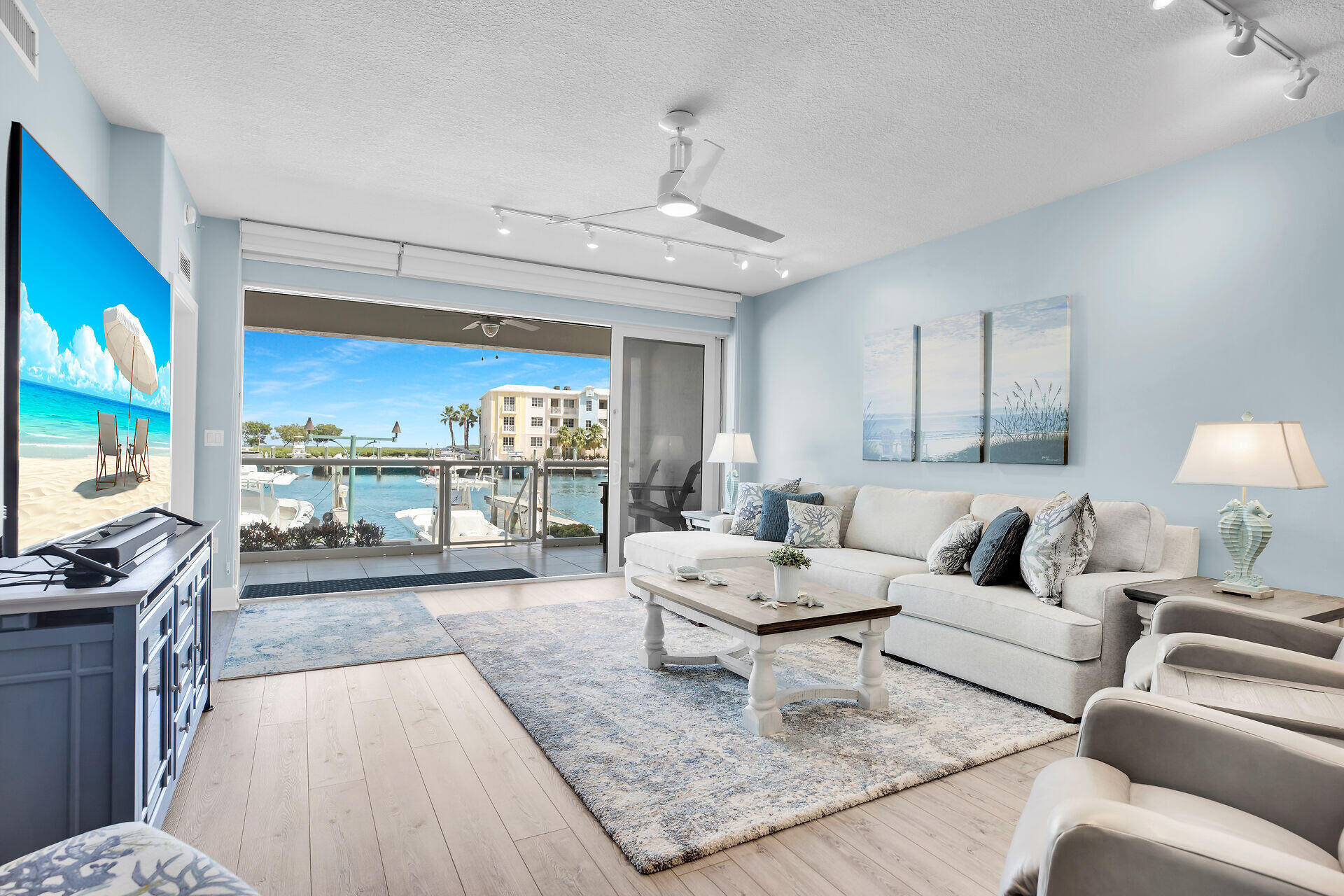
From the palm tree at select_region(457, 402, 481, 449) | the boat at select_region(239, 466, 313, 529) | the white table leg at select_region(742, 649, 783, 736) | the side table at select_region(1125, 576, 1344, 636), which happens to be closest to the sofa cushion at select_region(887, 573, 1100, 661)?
the side table at select_region(1125, 576, 1344, 636)

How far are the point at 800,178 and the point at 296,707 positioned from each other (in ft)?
11.3

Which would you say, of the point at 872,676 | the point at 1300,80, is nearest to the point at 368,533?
the point at 872,676

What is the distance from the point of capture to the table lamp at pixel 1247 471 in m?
2.62

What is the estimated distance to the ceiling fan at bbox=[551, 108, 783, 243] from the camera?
10.1 ft

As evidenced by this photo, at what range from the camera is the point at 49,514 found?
1895mm

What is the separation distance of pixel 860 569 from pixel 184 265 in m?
4.20

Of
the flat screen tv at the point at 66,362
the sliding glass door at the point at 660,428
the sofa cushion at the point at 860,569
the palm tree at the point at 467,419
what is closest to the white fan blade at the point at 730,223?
the sofa cushion at the point at 860,569

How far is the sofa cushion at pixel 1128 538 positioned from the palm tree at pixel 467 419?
28.9 ft

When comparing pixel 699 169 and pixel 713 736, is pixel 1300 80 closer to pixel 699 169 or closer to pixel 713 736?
pixel 699 169

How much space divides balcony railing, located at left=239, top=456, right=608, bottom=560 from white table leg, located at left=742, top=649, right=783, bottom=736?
16.4ft

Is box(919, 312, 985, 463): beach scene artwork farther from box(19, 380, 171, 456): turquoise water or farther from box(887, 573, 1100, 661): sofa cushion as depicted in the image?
box(19, 380, 171, 456): turquoise water

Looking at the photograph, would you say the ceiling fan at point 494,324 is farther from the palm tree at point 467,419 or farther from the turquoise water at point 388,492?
the palm tree at point 467,419

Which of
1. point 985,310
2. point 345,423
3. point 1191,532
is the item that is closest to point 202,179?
point 985,310

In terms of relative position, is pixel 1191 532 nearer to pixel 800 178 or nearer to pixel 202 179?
pixel 800 178
